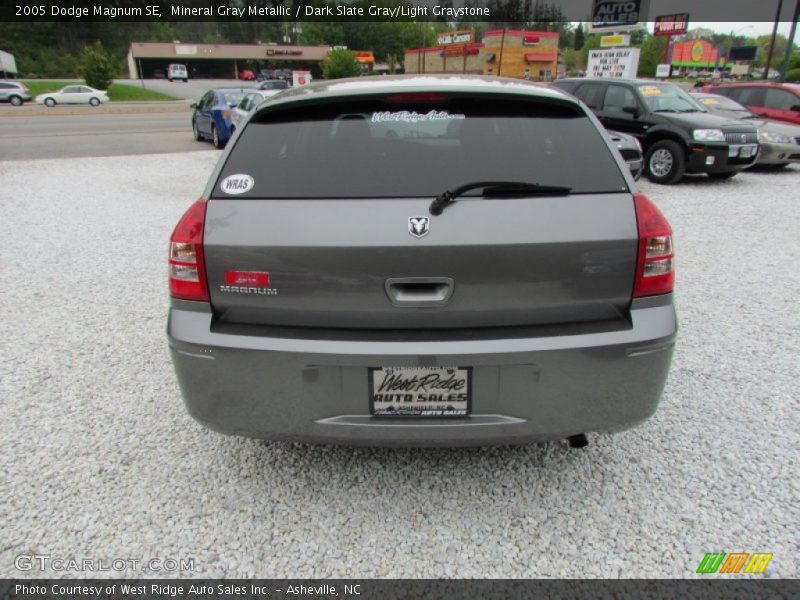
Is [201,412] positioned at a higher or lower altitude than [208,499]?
higher

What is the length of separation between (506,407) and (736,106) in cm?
1263

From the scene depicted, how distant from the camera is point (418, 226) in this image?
76.9 inches

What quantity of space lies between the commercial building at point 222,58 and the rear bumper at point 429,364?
78631 millimetres

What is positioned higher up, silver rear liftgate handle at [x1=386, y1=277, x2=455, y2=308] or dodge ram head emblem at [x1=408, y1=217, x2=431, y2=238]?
dodge ram head emblem at [x1=408, y1=217, x2=431, y2=238]

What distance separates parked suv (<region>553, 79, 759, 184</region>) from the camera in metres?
9.39

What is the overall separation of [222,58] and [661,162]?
84857mm

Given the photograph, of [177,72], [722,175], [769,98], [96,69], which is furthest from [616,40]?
[177,72]

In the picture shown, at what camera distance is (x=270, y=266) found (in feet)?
6.54

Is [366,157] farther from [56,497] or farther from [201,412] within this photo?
[56,497]

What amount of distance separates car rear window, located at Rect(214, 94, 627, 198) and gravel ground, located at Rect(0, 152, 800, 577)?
1312 millimetres

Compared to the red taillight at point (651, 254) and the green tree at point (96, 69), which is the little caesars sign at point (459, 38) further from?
the red taillight at point (651, 254)

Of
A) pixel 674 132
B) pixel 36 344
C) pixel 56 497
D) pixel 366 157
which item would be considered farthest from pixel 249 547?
pixel 674 132

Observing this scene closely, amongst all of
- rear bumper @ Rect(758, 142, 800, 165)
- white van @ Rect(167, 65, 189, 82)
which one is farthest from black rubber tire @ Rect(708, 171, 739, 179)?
white van @ Rect(167, 65, 189, 82)
